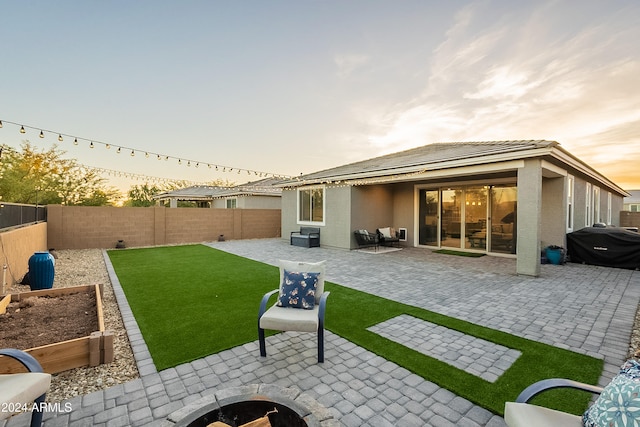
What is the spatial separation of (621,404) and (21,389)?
10.6ft

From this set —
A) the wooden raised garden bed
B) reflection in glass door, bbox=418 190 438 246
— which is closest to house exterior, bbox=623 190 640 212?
reflection in glass door, bbox=418 190 438 246

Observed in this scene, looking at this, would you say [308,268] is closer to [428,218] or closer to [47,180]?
[428,218]

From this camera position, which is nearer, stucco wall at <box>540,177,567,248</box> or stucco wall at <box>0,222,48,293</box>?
stucco wall at <box>0,222,48,293</box>

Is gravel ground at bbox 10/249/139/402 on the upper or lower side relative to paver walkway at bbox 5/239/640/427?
lower

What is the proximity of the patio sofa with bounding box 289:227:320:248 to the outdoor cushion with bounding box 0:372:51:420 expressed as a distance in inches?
383

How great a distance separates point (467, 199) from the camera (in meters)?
10.1

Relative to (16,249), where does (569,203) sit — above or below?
above

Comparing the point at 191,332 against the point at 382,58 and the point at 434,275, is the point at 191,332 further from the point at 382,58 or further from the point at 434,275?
the point at 382,58

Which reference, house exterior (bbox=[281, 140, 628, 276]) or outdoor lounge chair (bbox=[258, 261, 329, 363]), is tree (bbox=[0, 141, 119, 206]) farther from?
outdoor lounge chair (bbox=[258, 261, 329, 363])

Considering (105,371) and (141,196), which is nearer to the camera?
(105,371)

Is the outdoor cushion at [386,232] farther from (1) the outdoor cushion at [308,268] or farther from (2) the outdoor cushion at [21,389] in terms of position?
(2) the outdoor cushion at [21,389]

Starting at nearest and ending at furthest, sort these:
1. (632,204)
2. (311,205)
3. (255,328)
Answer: (255,328) < (311,205) < (632,204)

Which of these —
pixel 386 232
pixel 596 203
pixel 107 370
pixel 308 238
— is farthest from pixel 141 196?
pixel 596 203

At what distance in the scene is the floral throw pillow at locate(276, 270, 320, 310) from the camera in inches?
127
